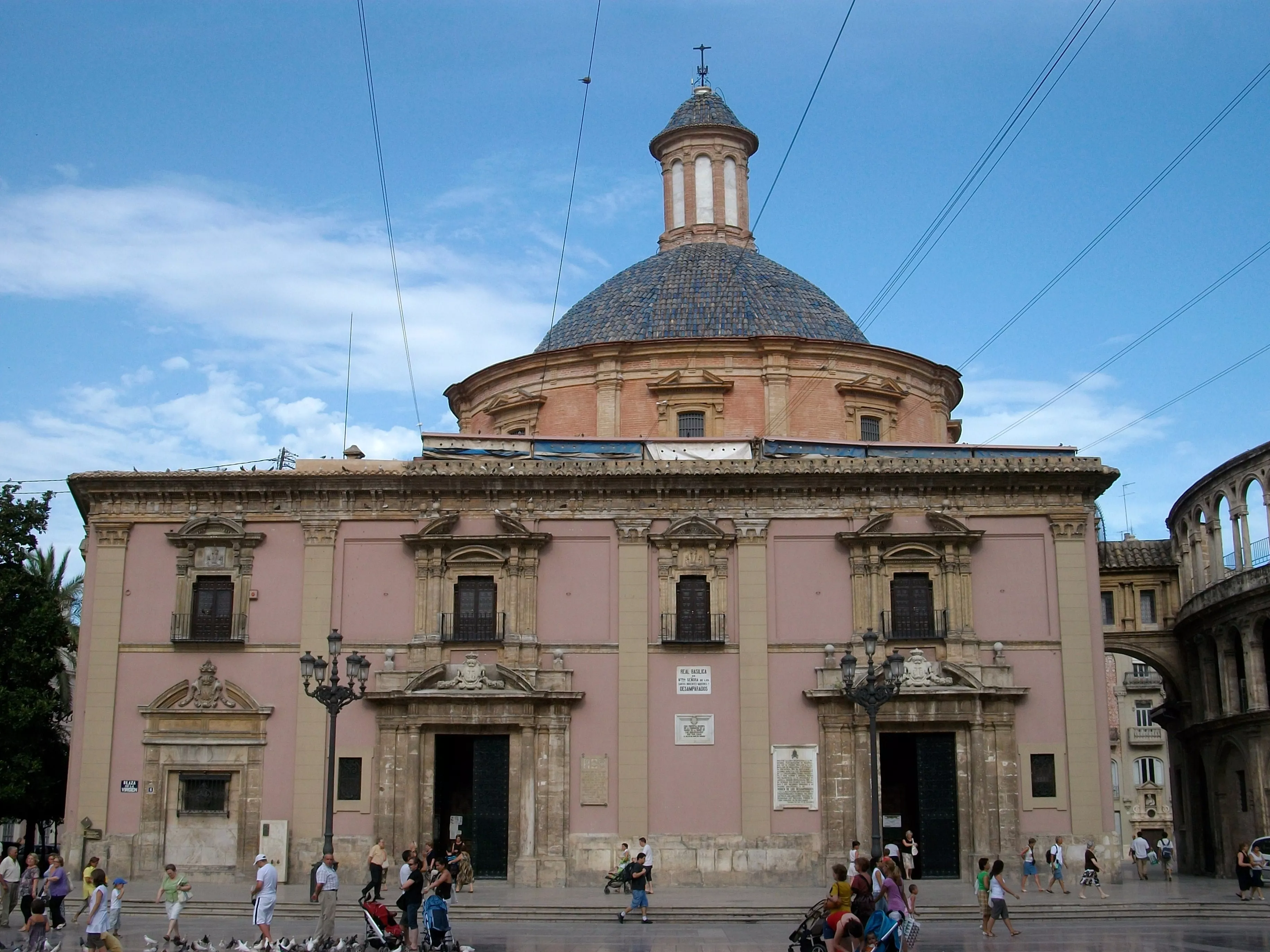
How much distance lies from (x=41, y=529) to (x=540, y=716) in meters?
→ 14.7

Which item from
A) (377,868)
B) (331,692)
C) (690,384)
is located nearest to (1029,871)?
(377,868)

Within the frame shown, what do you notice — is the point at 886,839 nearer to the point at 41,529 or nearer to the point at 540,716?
the point at 540,716

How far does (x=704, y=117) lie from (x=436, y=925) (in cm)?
2808

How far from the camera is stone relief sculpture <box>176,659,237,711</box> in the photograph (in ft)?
96.3

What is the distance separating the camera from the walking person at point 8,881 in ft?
73.0

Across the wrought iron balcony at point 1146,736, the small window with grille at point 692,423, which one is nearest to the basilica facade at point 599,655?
the small window with grille at point 692,423

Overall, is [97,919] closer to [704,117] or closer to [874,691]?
[874,691]

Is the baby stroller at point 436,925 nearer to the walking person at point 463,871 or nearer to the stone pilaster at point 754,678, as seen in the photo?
the walking person at point 463,871

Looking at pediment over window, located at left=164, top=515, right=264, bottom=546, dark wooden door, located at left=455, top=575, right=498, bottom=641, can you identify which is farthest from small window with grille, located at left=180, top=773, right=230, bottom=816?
dark wooden door, located at left=455, top=575, right=498, bottom=641

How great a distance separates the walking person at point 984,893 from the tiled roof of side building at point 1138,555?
2069cm

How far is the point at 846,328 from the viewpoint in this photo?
37.5 metres

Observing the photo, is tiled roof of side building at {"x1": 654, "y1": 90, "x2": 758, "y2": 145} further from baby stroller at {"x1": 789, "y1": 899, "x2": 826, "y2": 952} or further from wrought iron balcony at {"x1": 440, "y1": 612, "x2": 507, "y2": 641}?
baby stroller at {"x1": 789, "y1": 899, "x2": 826, "y2": 952}

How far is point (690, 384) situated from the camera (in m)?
34.0

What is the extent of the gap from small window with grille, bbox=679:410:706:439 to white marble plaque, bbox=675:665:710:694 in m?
6.73
